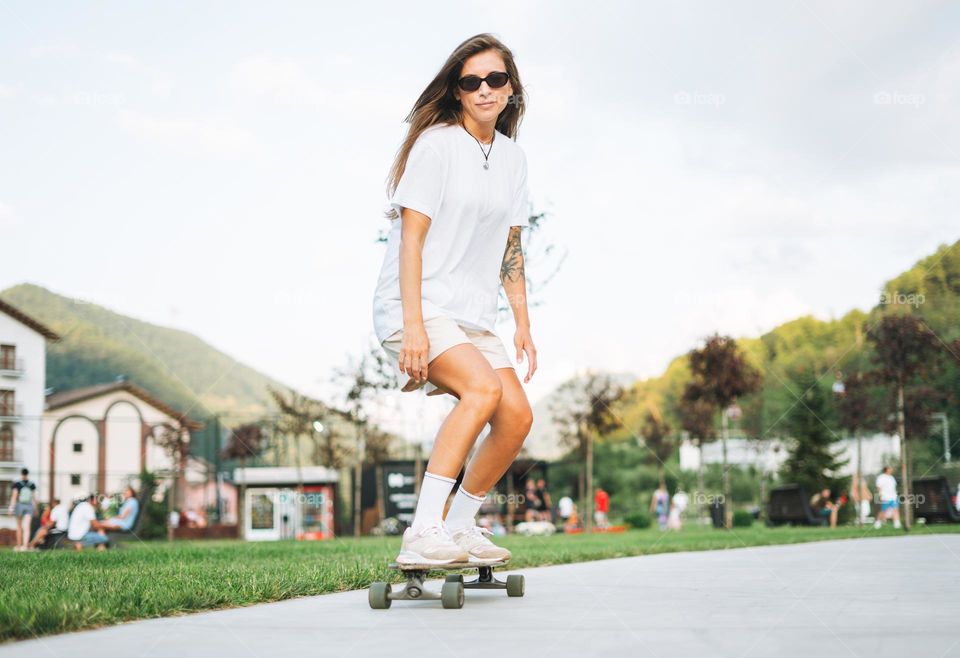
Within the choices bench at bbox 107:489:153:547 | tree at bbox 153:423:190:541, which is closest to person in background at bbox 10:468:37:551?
bench at bbox 107:489:153:547

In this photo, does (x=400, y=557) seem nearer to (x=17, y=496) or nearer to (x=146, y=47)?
(x=17, y=496)

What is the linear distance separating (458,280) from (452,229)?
8.3 inches

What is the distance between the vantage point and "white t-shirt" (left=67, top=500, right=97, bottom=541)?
16094 millimetres

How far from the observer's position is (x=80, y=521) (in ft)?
53.4

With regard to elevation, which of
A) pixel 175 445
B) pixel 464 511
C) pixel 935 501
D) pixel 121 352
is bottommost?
pixel 935 501

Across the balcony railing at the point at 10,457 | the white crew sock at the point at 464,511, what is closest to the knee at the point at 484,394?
the white crew sock at the point at 464,511

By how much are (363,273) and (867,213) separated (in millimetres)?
41440

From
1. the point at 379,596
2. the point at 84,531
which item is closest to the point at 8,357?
the point at 84,531

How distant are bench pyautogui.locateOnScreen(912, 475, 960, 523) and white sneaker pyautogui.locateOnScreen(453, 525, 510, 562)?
2135 centimetres

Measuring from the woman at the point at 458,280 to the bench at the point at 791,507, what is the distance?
78.3 feet

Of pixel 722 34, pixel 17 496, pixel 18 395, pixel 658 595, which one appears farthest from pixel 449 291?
pixel 18 395

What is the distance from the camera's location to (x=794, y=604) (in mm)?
3469

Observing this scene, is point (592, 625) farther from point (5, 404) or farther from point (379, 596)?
point (5, 404)

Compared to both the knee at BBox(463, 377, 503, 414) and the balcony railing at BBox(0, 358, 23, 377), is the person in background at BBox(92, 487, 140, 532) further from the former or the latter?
the balcony railing at BBox(0, 358, 23, 377)
